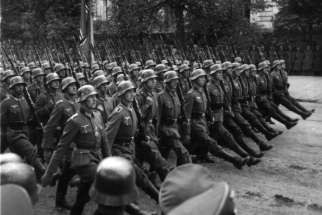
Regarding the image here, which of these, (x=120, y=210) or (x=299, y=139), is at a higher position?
(x=120, y=210)

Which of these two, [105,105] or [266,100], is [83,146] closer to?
[105,105]

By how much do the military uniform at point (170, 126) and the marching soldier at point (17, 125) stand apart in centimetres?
180

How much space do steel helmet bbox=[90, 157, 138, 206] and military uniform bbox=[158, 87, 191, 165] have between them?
4.15 meters

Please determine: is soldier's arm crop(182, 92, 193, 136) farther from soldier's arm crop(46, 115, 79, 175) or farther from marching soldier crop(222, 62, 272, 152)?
soldier's arm crop(46, 115, 79, 175)

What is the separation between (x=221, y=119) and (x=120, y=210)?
5.96 metres

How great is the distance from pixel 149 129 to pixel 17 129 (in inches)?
73.4

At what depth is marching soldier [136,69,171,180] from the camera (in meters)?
6.81

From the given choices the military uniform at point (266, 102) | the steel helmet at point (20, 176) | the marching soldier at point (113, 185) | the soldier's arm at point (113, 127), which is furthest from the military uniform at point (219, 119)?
the steel helmet at point (20, 176)

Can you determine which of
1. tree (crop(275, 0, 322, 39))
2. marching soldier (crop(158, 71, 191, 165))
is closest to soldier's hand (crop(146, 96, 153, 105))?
marching soldier (crop(158, 71, 191, 165))

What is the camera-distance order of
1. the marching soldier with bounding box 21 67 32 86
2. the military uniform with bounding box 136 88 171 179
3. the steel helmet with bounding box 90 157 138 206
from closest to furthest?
the steel helmet with bounding box 90 157 138 206, the military uniform with bounding box 136 88 171 179, the marching soldier with bounding box 21 67 32 86

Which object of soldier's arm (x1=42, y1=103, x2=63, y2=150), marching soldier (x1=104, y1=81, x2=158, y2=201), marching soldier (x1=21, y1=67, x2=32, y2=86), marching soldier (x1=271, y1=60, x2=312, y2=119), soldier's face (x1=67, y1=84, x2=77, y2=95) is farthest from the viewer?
marching soldier (x1=271, y1=60, x2=312, y2=119)

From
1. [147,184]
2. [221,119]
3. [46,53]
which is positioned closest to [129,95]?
[147,184]

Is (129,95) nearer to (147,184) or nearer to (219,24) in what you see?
(147,184)

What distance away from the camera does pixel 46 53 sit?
1681 cm
